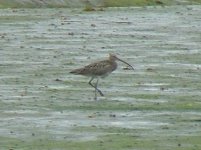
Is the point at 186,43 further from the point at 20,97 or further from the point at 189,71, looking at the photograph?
the point at 20,97

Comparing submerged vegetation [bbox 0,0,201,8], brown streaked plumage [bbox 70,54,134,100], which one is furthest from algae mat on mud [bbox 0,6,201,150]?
submerged vegetation [bbox 0,0,201,8]

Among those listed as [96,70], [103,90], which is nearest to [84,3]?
[103,90]

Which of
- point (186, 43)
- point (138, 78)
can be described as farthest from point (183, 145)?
point (186, 43)

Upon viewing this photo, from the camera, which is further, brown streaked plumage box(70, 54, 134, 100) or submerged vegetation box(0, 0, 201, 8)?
submerged vegetation box(0, 0, 201, 8)

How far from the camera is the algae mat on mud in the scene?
20234 mm

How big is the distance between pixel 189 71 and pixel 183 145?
520 inches

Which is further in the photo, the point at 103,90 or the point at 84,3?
the point at 84,3

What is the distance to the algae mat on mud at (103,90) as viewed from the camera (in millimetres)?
20234

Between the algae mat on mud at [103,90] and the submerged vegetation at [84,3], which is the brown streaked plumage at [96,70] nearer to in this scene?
the algae mat on mud at [103,90]

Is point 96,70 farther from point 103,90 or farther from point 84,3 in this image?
point 84,3

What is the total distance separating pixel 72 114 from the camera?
919 inches

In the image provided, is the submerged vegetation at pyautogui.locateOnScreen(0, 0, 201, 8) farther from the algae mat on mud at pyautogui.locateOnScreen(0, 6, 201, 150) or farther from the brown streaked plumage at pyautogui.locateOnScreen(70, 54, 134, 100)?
the brown streaked plumage at pyautogui.locateOnScreen(70, 54, 134, 100)

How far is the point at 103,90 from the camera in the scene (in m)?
27.8

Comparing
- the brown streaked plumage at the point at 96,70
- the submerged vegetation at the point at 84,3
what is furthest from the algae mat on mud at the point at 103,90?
the submerged vegetation at the point at 84,3
